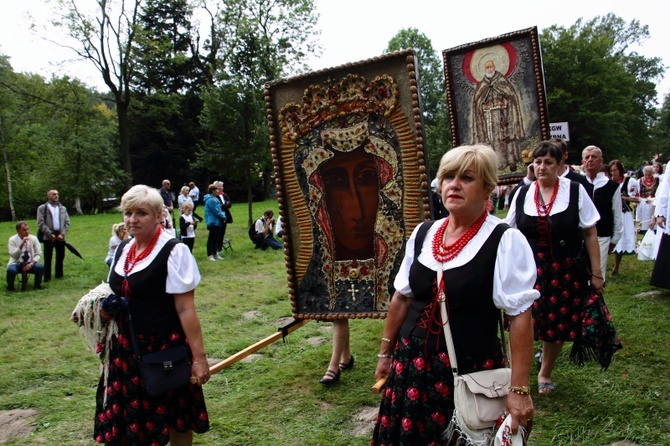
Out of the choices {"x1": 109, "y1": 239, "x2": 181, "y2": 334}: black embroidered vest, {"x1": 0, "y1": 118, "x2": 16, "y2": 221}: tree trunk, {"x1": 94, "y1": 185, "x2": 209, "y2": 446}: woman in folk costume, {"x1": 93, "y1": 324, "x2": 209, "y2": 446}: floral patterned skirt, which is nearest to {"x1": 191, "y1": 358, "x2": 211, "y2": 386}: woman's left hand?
{"x1": 94, "y1": 185, "x2": 209, "y2": 446}: woman in folk costume

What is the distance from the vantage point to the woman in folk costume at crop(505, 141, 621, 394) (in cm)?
414

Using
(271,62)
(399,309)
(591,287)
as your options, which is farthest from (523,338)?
(271,62)

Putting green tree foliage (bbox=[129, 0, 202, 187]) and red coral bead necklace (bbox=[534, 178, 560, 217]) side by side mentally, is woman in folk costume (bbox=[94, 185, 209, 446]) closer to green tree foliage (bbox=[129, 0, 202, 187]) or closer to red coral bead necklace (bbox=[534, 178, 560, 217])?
red coral bead necklace (bbox=[534, 178, 560, 217])

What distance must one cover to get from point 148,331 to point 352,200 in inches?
74.1

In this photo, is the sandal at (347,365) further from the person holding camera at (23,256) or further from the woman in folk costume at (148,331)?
the person holding camera at (23,256)

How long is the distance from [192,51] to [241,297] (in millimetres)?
33557

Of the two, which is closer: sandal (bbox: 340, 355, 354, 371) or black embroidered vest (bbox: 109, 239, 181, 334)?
black embroidered vest (bbox: 109, 239, 181, 334)

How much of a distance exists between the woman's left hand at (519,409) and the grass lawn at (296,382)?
1656 millimetres

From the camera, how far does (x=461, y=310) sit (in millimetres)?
2271

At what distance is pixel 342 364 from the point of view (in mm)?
5113

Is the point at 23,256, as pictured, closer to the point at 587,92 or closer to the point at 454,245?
the point at 454,245

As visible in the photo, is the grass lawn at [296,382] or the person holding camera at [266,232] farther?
the person holding camera at [266,232]

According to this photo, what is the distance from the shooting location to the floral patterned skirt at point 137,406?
3.08m

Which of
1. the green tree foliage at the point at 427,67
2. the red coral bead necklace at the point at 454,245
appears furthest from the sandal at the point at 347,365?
the green tree foliage at the point at 427,67
